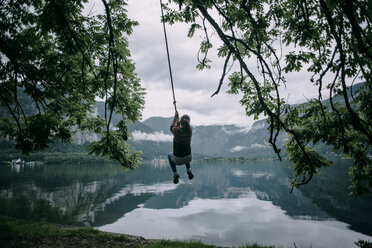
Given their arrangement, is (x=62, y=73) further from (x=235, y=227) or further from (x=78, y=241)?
(x=235, y=227)

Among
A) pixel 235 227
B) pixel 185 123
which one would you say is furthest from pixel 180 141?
pixel 235 227

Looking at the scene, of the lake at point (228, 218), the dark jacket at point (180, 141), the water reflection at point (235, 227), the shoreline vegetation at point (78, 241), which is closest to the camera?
the dark jacket at point (180, 141)

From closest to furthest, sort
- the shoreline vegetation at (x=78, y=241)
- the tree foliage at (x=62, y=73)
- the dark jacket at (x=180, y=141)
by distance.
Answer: the tree foliage at (x=62, y=73) → the dark jacket at (x=180, y=141) → the shoreline vegetation at (x=78, y=241)

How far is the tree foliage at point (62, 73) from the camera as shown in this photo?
4848 millimetres

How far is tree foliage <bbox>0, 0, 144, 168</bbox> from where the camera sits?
485 centimetres

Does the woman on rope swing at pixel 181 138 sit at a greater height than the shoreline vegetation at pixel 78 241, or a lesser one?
greater

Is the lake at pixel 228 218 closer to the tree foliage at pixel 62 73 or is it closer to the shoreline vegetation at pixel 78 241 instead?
the shoreline vegetation at pixel 78 241

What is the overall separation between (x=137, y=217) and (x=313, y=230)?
2680 centimetres

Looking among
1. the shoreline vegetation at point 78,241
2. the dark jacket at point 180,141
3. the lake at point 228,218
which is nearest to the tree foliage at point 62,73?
the dark jacket at point 180,141

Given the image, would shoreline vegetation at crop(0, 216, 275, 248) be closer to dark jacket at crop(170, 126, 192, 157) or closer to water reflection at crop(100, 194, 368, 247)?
dark jacket at crop(170, 126, 192, 157)

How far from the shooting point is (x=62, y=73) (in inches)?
304

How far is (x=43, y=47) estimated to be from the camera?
759 cm

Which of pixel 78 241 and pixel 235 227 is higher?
pixel 78 241

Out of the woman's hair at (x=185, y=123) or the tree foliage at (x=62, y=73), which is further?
the woman's hair at (x=185, y=123)
